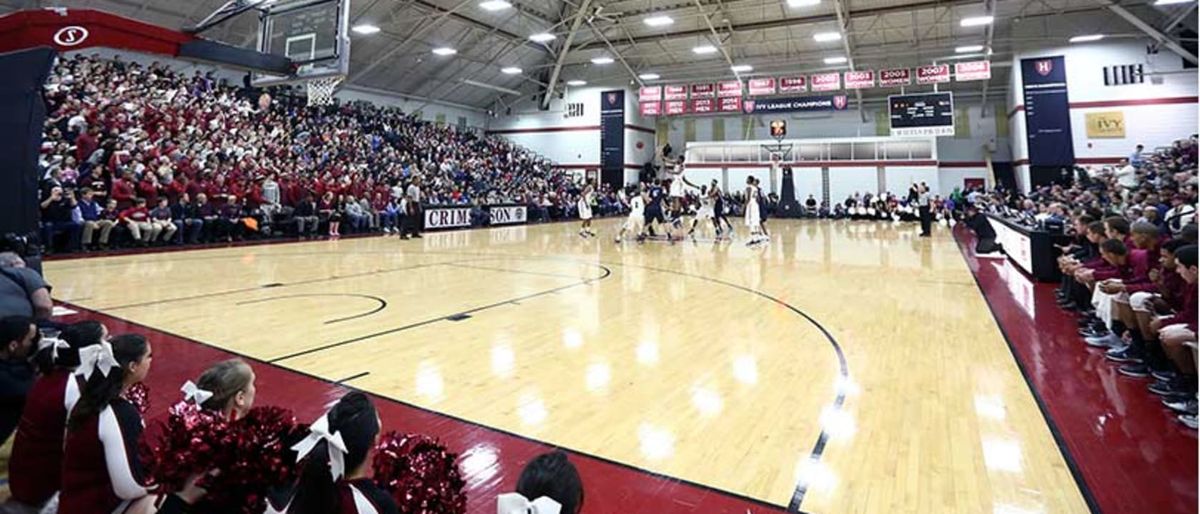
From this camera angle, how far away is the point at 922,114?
2272 centimetres

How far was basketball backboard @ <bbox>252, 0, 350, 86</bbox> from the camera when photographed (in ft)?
31.7

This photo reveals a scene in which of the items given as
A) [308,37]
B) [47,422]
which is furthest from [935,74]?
[47,422]

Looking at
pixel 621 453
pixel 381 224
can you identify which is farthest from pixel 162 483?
pixel 381 224

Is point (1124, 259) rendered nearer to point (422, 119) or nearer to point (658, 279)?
point (658, 279)

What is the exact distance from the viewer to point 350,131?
22.4 meters

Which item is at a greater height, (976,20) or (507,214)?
(976,20)

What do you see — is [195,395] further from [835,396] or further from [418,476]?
[835,396]

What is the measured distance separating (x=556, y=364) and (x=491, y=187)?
23.0 meters

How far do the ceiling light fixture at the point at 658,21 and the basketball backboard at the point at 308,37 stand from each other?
1540 centimetres

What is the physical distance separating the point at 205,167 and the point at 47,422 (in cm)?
1466

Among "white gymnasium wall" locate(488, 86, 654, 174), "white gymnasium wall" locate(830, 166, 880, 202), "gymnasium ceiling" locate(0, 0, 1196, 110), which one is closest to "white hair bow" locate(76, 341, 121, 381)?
"gymnasium ceiling" locate(0, 0, 1196, 110)

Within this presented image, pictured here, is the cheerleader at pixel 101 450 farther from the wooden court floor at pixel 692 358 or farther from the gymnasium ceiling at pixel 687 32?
the gymnasium ceiling at pixel 687 32

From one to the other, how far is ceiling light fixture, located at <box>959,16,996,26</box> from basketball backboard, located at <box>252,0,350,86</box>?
20.8 m

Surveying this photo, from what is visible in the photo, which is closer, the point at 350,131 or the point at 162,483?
the point at 162,483
